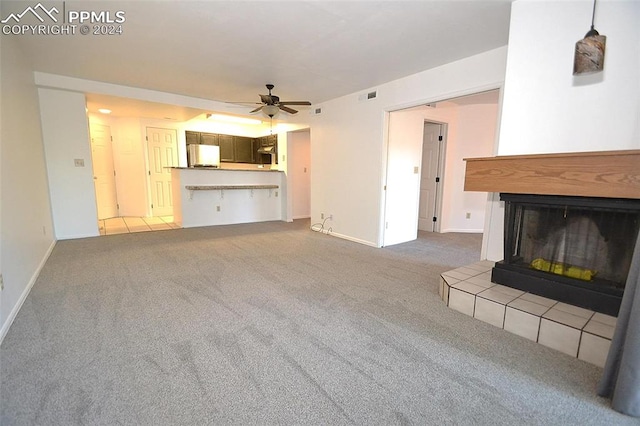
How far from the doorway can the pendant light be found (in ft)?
11.7

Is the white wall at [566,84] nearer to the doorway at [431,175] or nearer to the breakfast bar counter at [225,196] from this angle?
the doorway at [431,175]

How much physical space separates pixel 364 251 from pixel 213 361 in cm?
274

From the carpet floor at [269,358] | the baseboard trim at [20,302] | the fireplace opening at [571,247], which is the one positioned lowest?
the carpet floor at [269,358]

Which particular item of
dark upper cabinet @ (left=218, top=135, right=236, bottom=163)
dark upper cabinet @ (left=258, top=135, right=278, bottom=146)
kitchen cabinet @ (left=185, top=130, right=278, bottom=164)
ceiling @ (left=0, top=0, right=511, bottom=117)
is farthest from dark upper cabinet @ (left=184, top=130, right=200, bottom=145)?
ceiling @ (left=0, top=0, right=511, bottom=117)

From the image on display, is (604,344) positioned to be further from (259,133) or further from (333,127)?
(259,133)

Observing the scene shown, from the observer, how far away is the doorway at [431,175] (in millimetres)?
5367

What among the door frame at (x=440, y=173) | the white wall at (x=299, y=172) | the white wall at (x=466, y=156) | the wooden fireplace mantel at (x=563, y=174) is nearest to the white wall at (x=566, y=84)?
the wooden fireplace mantel at (x=563, y=174)

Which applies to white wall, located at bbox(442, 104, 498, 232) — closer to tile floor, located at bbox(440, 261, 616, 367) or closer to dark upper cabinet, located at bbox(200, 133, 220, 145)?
tile floor, located at bbox(440, 261, 616, 367)

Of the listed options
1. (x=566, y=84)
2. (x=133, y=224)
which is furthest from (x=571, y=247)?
(x=133, y=224)

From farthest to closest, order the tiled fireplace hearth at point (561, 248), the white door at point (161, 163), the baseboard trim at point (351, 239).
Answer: the white door at point (161, 163) → the baseboard trim at point (351, 239) → the tiled fireplace hearth at point (561, 248)

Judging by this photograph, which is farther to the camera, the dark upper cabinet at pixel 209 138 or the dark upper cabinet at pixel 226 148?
the dark upper cabinet at pixel 226 148

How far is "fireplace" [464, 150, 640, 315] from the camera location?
1.62 metres

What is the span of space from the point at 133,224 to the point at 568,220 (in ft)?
22.2

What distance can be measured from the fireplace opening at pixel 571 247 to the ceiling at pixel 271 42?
1620 millimetres
